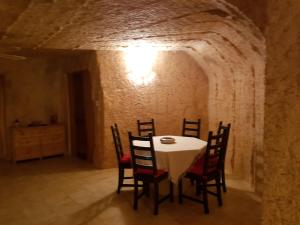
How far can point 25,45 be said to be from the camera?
14.1ft

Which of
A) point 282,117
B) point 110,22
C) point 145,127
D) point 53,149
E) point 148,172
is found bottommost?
point 53,149

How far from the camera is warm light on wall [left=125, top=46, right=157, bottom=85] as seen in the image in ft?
16.5

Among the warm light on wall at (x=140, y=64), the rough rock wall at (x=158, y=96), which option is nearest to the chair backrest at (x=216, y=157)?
the rough rock wall at (x=158, y=96)

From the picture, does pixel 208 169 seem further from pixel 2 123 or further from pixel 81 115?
pixel 2 123

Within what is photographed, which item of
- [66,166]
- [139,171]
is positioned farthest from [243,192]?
[66,166]

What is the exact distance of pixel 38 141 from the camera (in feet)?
19.1

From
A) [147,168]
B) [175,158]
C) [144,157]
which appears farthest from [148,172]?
[175,158]

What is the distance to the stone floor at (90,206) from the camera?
3021mm

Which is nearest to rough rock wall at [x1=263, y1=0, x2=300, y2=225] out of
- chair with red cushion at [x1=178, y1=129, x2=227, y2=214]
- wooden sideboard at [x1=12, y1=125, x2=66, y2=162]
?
chair with red cushion at [x1=178, y1=129, x2=227, y2=214]

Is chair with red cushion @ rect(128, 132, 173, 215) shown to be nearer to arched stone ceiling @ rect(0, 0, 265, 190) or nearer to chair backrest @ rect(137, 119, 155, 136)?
arched stone ceiling @ rect(0, 0, 265, 190)

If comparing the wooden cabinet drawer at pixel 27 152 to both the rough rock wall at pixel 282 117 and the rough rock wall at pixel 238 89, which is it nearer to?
the rough rock wall at pixel 238 89

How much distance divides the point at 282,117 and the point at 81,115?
17.3ft

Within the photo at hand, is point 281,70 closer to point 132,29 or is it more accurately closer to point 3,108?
point 132,29

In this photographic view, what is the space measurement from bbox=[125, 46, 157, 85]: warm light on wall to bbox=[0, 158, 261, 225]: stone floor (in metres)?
1.88
